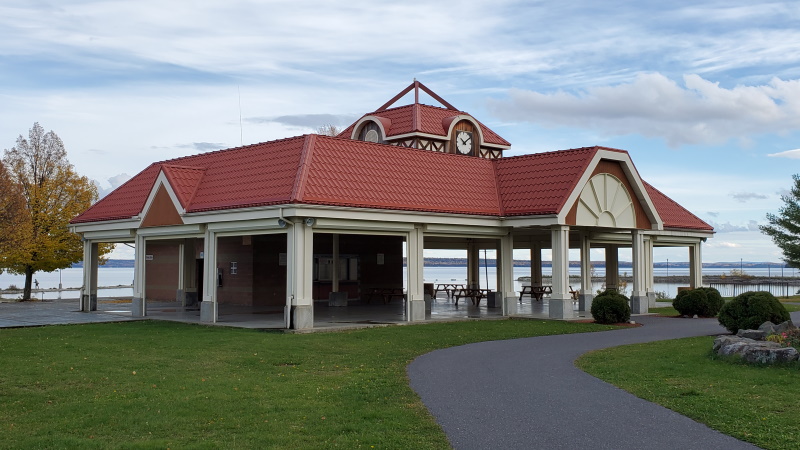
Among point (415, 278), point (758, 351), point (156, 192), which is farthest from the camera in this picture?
point (156, 192)

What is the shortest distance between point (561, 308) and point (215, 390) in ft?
54.4

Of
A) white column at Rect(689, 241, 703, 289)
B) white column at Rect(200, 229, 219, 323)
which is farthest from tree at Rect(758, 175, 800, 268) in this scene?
white column at Rect(200, 229, 219, 323)

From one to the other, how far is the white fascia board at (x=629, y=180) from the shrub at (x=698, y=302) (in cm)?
299

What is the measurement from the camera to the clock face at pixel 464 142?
34000 mm

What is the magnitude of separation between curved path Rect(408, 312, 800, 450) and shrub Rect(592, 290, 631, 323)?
8.15 m

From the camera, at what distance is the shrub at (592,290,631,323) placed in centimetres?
2567

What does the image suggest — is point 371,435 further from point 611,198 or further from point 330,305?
point 330,305

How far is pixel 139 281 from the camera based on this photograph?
28734 millimetres

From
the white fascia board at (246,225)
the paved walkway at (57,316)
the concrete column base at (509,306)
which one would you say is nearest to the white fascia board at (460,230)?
the concrete column base at (509,306)

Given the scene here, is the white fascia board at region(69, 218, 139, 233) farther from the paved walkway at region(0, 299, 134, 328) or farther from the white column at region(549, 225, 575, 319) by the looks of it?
the white column at region(549, 225, 575, 319)

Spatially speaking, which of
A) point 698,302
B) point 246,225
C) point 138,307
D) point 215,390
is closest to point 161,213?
point 138,307

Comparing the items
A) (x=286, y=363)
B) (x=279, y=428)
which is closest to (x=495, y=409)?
(x=279, y=428)

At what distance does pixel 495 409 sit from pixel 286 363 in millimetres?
6189

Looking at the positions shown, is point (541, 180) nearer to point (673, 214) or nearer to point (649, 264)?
point (649, 264)
